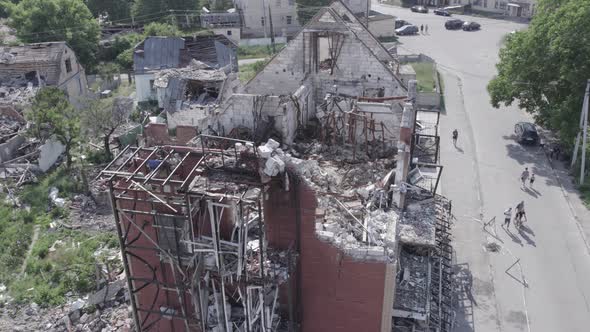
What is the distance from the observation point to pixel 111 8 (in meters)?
69.2

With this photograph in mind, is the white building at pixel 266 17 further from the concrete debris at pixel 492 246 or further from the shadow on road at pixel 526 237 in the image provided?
the concrete debris at pixel 492 246

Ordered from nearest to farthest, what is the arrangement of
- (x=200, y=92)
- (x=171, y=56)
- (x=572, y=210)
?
(x=572, y=210) < (x=200, y=92) < (x=171, y=56)

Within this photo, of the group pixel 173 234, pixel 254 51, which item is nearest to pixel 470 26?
pixel 254 51

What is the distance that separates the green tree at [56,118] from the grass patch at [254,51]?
Answer: 30.0 m

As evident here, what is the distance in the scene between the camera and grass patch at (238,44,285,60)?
60.8 meters

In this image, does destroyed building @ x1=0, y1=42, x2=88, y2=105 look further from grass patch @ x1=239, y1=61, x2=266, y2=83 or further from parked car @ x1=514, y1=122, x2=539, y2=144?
parked car @ x1=514, y1=122, x2=539, y2=144

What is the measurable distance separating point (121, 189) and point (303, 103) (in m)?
9.78

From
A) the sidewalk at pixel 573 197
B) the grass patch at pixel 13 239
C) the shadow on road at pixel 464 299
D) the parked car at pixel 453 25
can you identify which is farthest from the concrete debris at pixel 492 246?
the parked car at pixel 453 25

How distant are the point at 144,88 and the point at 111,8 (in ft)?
95.5

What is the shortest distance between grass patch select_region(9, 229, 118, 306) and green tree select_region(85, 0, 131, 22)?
49586 mm

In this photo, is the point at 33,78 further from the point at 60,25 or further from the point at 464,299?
the point at 464,299

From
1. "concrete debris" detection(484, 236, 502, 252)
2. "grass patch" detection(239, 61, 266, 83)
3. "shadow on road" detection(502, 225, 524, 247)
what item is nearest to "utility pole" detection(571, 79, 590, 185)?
"shadow on road" detection(502, 225, 524, 247)

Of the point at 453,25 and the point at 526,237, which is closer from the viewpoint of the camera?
the point at 526,237

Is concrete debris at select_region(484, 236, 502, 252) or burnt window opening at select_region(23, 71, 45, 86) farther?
burnt window opening at select_region(23, 71, 45, 86)
